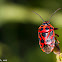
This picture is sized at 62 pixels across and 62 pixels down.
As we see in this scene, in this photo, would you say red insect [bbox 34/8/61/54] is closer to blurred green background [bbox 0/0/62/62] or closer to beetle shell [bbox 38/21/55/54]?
beetle shell [bbox 38/21/55/54]

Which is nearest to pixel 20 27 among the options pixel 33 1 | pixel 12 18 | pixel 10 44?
pixel 12 18

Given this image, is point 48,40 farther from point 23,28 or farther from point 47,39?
point 23,28

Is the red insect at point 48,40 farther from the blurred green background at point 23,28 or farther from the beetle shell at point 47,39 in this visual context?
the blurred green background at point 23,28

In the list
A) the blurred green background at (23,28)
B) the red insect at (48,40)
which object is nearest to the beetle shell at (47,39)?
the red insect at (48,40)

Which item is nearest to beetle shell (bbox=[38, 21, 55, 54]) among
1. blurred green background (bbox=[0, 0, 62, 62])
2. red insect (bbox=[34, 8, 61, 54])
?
red insect (bbox=[34, 8, 61, 54])

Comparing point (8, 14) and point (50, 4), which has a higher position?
point (50, 4)

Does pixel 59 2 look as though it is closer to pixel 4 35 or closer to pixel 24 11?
pixel 24 11

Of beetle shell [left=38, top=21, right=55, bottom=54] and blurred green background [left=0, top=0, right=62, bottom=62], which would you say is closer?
beetle shell [left=38, top=21, right=55, bottom=54]

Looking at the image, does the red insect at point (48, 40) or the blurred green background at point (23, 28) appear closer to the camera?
the red insect at point (48, 40)
